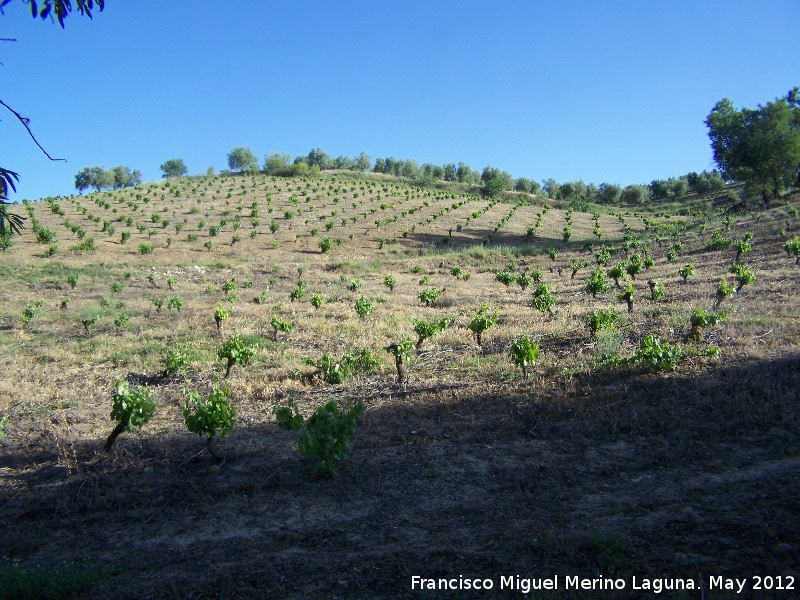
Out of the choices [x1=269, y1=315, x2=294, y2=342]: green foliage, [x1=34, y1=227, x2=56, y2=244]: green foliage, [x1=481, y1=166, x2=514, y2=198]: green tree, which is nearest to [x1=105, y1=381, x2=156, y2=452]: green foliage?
[x1=269, y1=315, x2=294, y2=342]: green foliage

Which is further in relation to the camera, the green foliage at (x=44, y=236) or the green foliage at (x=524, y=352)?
the green foliage at (x=44, y=236)

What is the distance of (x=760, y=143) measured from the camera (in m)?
43.3

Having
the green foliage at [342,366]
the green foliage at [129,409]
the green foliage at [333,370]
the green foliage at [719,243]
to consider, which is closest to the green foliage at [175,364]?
the green foliage at [342,366]

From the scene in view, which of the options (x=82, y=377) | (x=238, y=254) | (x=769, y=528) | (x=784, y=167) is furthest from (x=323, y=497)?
(x=784, y=167)

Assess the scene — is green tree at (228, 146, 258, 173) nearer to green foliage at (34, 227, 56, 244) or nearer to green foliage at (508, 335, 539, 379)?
green foliage at (34, 227, 56, 244)

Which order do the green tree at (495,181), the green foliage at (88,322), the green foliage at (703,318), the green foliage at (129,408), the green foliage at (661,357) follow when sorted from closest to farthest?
1. the green foliage at (129,408)
2. the green foliage at (661,357)
3. the green foliage at (703,318)
4. the green foliage at (88,322)
5. the green tree at (495,181)

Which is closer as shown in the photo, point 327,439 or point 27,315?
point 327,439

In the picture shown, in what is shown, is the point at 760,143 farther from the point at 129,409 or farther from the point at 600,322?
the point at 129,409

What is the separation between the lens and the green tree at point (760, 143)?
43.0 m

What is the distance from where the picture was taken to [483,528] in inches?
186

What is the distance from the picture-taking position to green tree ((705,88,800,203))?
43.0 metres

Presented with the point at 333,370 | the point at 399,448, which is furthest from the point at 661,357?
the point at 333,370

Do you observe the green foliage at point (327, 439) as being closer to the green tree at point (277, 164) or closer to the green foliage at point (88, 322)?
the green foliage at point (88, 322)

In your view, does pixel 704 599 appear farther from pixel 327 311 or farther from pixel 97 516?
pixel 327 311
